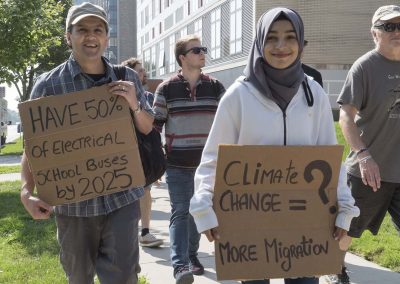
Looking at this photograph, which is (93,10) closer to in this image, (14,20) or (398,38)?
(398,38)

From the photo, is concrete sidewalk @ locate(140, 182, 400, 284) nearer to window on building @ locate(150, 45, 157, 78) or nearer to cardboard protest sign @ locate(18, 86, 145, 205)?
cardboard protest sign @ locate(18, 86, 145, 205)

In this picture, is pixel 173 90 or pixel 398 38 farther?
pixel 173 90

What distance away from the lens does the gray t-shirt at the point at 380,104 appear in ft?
12.9

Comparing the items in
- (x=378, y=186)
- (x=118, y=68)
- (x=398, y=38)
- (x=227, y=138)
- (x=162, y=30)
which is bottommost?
(x=378, y=186)

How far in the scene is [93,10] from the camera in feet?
10.3

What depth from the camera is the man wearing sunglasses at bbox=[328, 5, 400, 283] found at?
3.94 meters

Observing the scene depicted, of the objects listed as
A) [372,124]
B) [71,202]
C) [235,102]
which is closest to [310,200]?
[235,102]

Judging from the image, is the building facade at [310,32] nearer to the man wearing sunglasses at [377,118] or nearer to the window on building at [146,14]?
the man wearing sunglasses at [377,118]

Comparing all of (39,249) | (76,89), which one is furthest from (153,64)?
(76,89)

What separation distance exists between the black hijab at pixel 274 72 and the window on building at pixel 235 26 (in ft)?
94.1

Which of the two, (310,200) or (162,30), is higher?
(162,30)

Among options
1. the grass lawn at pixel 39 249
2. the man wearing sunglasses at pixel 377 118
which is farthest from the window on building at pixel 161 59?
the man wearing sunglasses at pixel 377 118

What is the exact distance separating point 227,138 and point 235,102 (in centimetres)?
18

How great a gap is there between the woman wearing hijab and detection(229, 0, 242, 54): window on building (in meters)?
28.7
